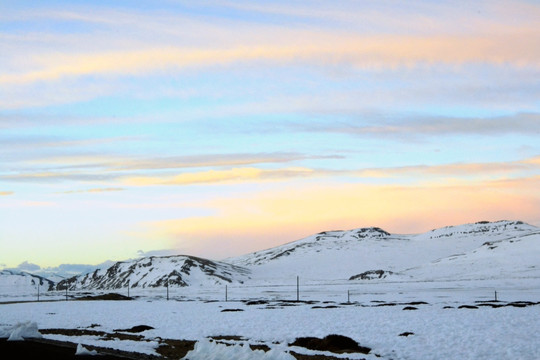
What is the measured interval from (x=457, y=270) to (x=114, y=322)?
356ft

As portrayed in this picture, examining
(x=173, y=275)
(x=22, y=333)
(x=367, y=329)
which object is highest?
(x=173, y=275)

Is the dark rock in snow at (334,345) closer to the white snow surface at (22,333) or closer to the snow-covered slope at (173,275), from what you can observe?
the white snow surface at (22,333)

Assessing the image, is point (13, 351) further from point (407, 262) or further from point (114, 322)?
point (407, 262)

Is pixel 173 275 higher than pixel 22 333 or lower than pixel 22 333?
higher

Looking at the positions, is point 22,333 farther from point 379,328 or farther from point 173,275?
point 173,275

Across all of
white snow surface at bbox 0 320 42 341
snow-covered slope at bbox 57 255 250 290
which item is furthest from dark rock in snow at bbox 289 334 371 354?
snow-covered slope at bbox 57 255 250 290

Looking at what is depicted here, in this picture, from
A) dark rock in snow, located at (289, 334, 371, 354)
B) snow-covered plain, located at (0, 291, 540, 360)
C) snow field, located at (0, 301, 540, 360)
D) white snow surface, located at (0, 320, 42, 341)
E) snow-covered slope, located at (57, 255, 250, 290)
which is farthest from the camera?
snow-covered slope, located at (57, 255, 250, 290)

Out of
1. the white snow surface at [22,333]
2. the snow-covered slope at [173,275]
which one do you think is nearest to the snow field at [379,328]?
the white snow surface at [22,333]

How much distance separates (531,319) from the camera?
39.2m

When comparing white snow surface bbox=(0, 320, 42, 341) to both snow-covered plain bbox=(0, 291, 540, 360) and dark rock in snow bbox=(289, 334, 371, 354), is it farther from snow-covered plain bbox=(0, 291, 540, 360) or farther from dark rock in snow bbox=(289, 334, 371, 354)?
dark rock in snow bbox=(289, 334, 371, 354)

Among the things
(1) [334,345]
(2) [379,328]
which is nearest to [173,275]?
(2) [379,328]

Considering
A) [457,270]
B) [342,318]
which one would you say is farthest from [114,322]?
[457,270]

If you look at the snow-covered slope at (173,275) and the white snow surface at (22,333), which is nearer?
the white snow surface at (22,333)

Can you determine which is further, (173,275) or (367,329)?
(173,275)
